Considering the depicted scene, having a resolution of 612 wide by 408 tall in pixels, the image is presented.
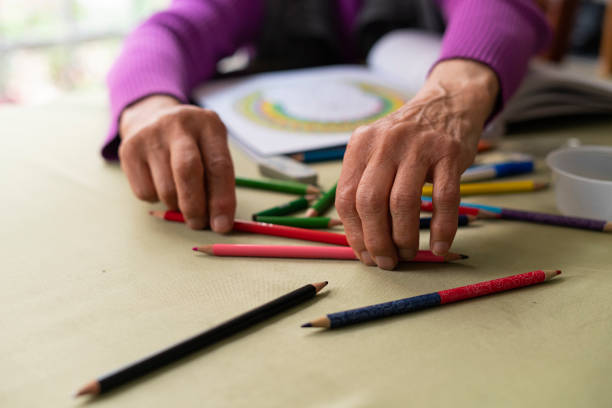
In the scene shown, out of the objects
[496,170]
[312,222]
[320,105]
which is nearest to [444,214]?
[312,222]

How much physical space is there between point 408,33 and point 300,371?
0.89 m

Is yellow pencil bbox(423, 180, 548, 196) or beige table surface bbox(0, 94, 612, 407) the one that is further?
yellow pencil bbox(423, 180, 548, 196)

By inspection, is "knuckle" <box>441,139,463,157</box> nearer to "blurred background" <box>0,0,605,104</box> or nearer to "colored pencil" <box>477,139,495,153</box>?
"colored pencil" <box>477,139,495,153</box>

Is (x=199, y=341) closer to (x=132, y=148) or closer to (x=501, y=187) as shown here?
(x=132, y=148)

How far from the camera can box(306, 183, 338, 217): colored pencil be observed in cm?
61

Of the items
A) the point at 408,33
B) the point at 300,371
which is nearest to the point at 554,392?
the point at 300,371

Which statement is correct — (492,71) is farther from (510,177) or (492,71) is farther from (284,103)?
(284,103)

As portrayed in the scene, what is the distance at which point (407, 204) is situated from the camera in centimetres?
47

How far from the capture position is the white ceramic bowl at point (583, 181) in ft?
1.87

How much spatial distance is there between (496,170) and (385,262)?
0.29 meters

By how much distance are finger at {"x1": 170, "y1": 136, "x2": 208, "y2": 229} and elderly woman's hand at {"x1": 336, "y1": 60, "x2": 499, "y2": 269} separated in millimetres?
165

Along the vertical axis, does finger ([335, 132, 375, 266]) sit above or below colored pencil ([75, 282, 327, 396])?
above

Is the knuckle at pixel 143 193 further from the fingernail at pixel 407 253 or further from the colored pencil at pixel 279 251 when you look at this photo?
the fingernail at pixel 407 253

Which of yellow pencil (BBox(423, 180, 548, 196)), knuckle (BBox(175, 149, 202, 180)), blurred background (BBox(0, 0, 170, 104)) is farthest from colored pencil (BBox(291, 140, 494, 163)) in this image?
blurred background (BBox(0, 0, 170, 104))
